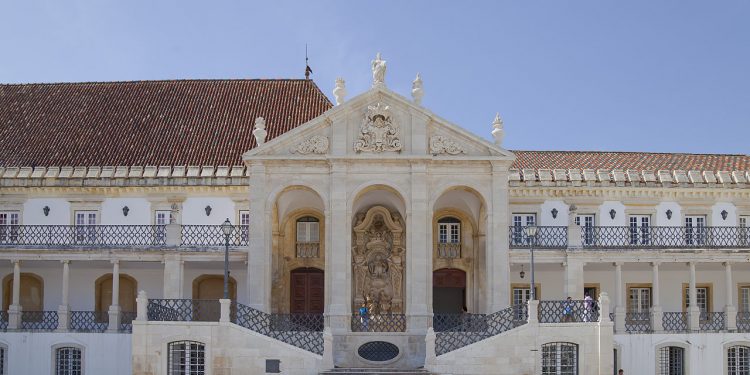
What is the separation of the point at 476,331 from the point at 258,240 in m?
7.30

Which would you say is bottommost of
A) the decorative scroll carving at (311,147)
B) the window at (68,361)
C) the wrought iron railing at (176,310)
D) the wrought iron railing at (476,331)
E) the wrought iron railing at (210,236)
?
the window at (68,361)

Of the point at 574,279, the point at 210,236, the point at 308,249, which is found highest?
the point at 210,236

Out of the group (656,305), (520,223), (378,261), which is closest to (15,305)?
(378,261)

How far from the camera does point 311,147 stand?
104ft

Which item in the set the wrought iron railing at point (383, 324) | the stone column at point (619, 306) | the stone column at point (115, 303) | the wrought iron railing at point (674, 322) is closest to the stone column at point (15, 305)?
the stone column at point (115, 303)

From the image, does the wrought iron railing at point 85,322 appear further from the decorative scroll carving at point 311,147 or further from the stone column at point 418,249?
the stone column at point 418,249

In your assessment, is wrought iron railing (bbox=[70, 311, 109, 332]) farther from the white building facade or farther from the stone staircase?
the stone staircase

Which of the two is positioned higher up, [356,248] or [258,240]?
[258,240]

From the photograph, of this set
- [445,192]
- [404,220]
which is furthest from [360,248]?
[445,192]

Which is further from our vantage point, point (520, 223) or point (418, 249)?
point (520, 223)

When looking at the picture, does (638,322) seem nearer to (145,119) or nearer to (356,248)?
(356,248)

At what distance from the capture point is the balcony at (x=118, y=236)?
3409 cm

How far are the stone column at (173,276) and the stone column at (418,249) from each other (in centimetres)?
784

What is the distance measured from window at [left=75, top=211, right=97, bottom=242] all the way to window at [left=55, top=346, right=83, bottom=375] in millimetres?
4046
